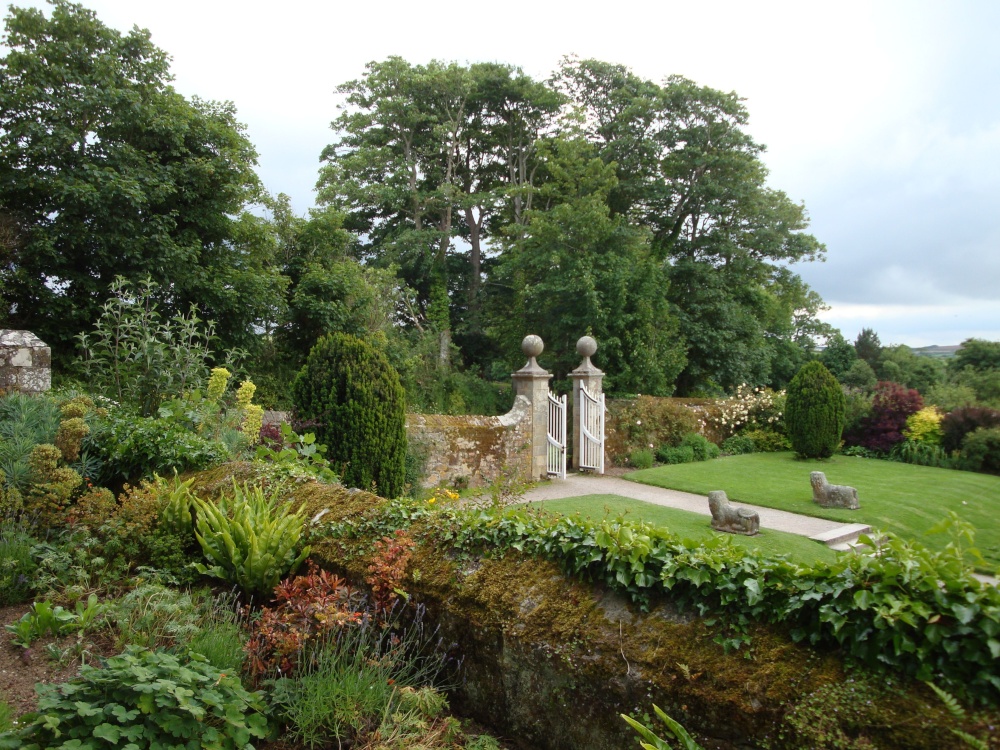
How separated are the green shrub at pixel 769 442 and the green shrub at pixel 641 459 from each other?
147 inches

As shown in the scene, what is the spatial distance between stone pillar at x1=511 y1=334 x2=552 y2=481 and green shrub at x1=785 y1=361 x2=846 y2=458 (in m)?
5.70

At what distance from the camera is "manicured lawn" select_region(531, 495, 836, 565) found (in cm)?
648

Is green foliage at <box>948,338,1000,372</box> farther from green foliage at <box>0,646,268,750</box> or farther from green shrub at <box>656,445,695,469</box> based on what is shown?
green foliage at <box>0,646,268,750</box>

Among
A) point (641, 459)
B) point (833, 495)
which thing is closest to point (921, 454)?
point (641, 459)

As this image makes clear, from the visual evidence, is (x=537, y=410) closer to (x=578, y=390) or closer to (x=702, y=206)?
(x=578, y=390)

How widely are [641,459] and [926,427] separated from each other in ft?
20.5

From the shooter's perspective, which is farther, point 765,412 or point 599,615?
point 765,412

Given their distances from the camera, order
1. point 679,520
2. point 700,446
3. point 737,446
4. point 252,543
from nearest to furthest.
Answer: point 252,543, point 679,520, point 700,446, point 737,446

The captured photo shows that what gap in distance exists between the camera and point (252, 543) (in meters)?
3.43

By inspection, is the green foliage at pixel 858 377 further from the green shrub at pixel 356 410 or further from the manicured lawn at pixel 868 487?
the green shrub at pixel 356 410

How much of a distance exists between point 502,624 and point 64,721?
159cm

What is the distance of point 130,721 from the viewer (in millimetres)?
2184

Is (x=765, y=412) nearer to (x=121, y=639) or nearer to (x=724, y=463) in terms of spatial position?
(x=724, y=463)

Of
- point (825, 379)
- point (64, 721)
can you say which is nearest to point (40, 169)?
point (64, 721)
